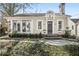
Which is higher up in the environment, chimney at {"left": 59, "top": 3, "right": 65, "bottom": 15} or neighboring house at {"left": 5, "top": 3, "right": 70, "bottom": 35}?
chimney at {"left": 59, "top": 3, "right": 65, "bottom": 15}

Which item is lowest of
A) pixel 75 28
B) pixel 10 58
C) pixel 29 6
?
pixel 10 58

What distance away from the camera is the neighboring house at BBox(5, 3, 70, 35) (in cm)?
497

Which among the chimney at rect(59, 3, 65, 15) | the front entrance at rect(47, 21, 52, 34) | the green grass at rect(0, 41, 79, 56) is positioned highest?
the chimney at rect(59, 3, 65, 15)

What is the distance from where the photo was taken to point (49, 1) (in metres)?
4.90

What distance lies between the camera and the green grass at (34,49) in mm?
4949

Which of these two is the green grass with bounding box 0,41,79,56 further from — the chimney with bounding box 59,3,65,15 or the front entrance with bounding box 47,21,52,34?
the chimney with bounding box 59,3,65,15

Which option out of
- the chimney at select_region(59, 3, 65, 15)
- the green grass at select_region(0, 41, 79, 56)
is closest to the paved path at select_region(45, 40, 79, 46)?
the green grass at select_region(0, 41, 79, 56)

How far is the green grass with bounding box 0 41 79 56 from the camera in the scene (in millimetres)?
4949

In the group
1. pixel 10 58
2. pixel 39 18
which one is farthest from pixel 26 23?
pixel 10 58

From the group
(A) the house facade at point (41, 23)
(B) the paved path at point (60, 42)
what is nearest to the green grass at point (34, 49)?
(B) the paved path at point (60, 42)

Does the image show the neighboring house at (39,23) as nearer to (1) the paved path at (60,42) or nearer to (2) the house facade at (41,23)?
(2) the house facade at (41,23)

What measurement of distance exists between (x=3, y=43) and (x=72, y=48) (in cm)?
100

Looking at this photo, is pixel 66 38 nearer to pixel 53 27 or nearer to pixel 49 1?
pixel 53 27

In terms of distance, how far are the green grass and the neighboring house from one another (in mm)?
189
